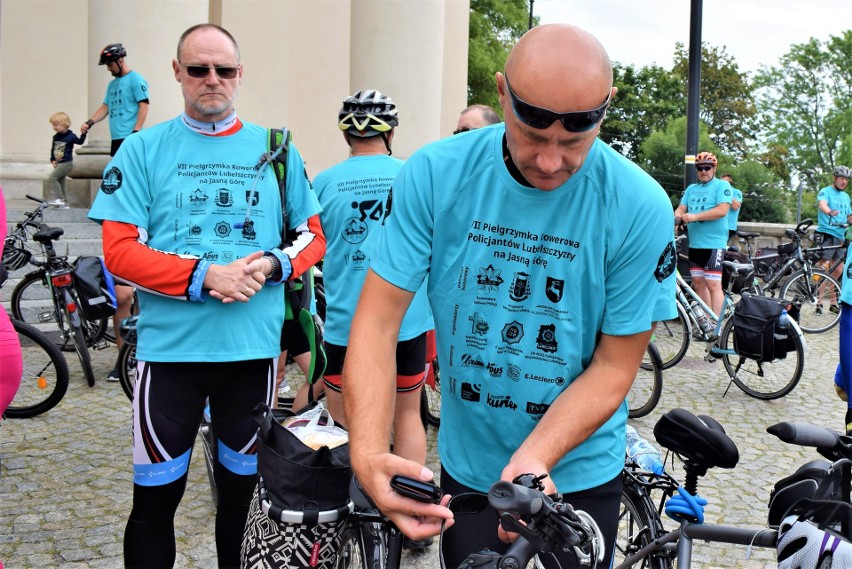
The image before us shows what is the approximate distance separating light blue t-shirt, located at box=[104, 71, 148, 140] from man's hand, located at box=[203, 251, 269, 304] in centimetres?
732

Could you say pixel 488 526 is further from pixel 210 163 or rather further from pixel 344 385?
pixel 210 163

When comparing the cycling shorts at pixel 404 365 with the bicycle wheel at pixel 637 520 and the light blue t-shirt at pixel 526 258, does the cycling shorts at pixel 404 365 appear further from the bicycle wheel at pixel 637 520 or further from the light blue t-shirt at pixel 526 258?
the light blue t-shirt at pixel 526 258

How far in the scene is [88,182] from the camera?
445 inches

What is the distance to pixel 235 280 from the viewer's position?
308 cm

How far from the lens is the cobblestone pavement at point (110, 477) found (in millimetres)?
4273

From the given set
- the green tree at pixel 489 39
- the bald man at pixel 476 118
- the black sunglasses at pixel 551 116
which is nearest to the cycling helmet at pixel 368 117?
the bald man at pixel 476 118

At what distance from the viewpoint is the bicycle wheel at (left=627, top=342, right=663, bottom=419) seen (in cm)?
727

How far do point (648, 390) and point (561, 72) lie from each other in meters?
6.03

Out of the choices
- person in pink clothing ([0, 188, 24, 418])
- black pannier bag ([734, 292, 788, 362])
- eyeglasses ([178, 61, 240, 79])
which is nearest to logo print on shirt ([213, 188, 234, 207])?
eyeglasses ([178, 61, 240, 79])

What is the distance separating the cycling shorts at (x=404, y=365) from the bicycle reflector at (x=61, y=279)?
13.4 ft

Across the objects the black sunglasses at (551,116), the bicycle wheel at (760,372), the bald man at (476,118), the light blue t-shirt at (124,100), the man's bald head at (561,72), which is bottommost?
the bicycle wheel at (760,372)

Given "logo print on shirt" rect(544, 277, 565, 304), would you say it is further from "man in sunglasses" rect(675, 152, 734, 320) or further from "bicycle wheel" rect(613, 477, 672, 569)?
"man in sunglasses" rect(675, 152, 734, 320)

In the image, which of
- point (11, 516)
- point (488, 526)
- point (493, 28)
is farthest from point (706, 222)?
point (493, 28)

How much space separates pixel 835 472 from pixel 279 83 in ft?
44.5
